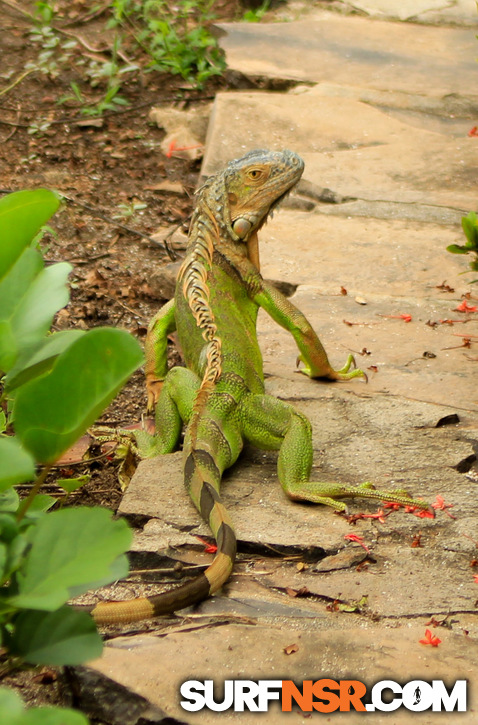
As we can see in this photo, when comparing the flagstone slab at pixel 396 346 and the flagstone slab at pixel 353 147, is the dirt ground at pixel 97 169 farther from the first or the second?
the flagstone slab at pixel 396 346

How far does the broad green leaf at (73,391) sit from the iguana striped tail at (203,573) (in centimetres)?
124

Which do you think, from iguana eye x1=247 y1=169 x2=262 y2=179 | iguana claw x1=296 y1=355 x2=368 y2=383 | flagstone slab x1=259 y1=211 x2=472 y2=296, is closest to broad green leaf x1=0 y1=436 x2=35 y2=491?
iguana eye x1=247 y1=169 x2=262 y2=179

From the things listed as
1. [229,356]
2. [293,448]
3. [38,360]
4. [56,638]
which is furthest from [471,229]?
[56,638]

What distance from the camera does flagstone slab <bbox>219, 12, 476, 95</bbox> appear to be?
7.86 metres

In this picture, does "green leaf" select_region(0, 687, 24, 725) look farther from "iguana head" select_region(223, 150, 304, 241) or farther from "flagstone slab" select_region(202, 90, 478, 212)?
"flagstone slab" select_region(202, 90, 478, 212)

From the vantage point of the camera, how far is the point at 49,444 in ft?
4.37

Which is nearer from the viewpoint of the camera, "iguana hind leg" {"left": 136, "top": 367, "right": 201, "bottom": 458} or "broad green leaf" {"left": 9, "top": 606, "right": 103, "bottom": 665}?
"broad green leaf" {"left": 9, "top": 606, "right": 103, "bottom": 665}

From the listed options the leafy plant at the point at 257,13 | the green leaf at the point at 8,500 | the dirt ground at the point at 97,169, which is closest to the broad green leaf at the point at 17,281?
the green leaf at the point at 8,500

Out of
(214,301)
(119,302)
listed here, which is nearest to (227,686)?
(214,301)

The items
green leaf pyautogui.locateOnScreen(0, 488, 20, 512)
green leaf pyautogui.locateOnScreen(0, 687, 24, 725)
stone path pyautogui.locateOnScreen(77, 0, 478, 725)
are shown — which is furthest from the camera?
stone path pyautogui.locateOnScreen(77, 0, 478, 725)

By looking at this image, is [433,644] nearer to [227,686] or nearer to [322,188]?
[227,686]

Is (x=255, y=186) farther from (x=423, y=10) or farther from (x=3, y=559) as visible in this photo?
(x=423, y=10)

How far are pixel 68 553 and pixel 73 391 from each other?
235mm

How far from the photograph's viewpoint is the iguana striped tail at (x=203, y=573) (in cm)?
249
